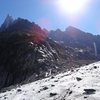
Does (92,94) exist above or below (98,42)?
below

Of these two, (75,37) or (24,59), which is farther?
(75,37)

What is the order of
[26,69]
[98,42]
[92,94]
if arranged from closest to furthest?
[92,94] → [26,69] → [98,42]

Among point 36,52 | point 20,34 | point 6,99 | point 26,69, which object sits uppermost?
point 20,34

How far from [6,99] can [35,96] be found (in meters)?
2.97

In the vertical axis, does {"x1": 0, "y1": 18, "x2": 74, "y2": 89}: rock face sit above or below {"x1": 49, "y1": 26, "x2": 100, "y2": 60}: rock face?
below

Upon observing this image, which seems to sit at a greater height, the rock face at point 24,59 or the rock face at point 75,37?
the rock face at point 75,37

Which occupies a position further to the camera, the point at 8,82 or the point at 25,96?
the point at 8,82

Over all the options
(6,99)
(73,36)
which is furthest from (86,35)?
(6,99)

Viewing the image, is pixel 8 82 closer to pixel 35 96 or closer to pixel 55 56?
pixel 55 56

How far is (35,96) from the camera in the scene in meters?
17.6

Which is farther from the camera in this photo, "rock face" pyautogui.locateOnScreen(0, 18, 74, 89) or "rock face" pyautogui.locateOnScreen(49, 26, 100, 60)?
"rock face" pyautogui.locateOnScreen(49, 26, 100, 60)

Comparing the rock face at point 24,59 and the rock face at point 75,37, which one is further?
the rock face at point 75,37

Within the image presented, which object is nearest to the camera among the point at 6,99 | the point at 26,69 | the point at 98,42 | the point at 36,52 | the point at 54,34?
the point at 6,99

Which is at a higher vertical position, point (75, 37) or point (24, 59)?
point (75, 37)
